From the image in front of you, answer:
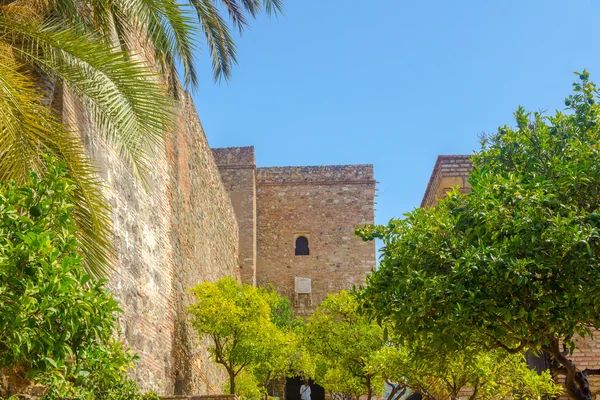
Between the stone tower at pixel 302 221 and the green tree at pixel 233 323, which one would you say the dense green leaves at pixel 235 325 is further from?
the stone tower at pixel 302 221

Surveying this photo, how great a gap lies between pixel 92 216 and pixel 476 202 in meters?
3.03

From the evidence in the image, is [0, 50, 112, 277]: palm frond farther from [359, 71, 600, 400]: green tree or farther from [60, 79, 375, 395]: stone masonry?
[359, 71, 600, 400]: green tree

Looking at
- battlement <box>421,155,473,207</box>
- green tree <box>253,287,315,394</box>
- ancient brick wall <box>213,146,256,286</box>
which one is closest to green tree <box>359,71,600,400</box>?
battlement <box>421,155,473,207</box>

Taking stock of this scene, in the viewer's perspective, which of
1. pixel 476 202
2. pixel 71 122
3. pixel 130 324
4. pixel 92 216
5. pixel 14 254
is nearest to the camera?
pixel 14 254

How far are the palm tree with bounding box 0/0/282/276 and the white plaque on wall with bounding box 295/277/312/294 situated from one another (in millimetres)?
19601

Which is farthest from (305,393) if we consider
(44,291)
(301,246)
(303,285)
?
(44,291)

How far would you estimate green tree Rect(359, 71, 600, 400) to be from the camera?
6176 mm

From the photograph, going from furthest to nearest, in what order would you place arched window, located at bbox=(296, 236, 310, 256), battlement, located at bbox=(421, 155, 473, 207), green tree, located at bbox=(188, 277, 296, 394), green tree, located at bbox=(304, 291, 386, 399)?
1. arched window, located at bbox=(296, 236, 310, 256)
2. green tree, located at bbox=(304, 291, 386, 399)
3. green tree, located at bbox=(188, 277, 296, 394)
4. battlement, located at bbox=(421, 155, 473, 207)

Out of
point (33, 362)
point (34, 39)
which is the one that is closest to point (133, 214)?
point (34, 39)

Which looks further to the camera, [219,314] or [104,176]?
[219,314]

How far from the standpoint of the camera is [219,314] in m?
14.0

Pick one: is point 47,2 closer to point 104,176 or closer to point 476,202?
point 104,176

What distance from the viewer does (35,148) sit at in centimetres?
606

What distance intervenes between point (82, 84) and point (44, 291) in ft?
9.41
